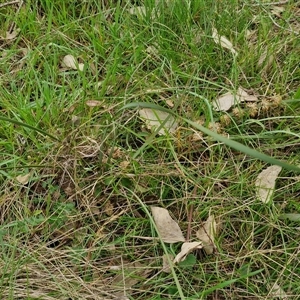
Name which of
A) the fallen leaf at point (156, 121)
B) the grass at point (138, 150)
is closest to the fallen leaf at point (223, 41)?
the grass at point (138, 150)

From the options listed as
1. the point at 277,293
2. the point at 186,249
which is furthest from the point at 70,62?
the point at 277,293

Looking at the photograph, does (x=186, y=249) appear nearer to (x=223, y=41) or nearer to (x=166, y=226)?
(x=166, y=226)

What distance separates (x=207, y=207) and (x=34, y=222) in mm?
556

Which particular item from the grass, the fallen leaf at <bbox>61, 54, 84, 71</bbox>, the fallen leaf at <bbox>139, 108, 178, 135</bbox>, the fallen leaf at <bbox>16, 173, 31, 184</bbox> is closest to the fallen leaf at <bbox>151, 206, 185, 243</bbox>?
A: the grass

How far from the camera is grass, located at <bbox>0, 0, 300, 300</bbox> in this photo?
1.62m

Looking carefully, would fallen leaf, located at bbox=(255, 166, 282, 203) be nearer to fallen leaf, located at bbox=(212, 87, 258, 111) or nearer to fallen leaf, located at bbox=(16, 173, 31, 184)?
fallen leaf, located at bbox=(212, 87, 258, 111)

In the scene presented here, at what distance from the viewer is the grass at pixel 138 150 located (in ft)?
5.30

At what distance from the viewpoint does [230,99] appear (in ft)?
6.43

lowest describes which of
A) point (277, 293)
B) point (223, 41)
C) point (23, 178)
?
point (277, 293)

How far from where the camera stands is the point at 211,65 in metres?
2.06

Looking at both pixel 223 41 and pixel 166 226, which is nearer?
pixel 166 226

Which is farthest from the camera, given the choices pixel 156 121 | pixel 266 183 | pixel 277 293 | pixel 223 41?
pixel 223 41

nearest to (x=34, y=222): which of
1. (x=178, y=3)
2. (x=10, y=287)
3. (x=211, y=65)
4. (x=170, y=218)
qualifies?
(x=10, y=287)

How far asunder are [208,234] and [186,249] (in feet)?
0.30
